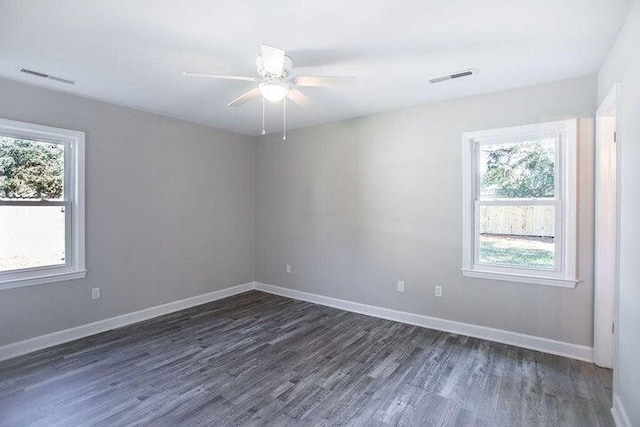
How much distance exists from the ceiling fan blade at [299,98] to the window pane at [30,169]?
2449mm

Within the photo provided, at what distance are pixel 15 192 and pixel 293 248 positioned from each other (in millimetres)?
3162

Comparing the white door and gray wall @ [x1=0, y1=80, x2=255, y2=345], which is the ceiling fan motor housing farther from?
the white door

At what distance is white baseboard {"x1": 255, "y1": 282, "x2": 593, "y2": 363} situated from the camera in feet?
9.48

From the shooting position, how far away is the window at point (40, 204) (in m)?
2.94

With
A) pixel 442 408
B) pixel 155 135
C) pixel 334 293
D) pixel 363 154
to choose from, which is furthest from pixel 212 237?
pixel 442 408

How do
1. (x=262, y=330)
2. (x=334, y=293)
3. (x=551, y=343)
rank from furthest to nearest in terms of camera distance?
(x=334, y=293) < (x=262, y=330) < (x=551, y=343)

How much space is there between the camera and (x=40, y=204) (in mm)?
3131

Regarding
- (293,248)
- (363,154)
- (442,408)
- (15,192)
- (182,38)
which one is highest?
(182,38)

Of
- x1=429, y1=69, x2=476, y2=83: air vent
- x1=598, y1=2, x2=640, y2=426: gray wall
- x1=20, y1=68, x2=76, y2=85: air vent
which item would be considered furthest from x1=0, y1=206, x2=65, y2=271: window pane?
x1=598, y1=2, x2=640, y2=426: gray wall

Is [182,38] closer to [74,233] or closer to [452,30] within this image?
[452,30]

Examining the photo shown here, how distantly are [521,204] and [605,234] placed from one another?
0.70 metres

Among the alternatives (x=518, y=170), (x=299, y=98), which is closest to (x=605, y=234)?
(x=518, y=170)

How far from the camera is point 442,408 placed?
2.19 m

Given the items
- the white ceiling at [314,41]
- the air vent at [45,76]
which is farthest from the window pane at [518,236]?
the air vent at [45,76]
